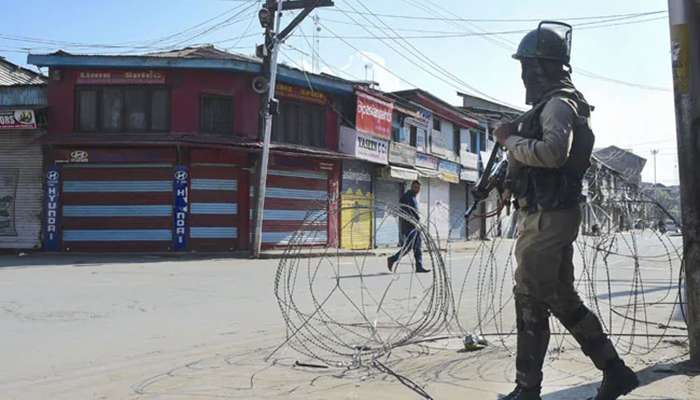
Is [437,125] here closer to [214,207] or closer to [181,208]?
[214,207]

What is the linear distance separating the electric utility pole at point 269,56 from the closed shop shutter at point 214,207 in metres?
1.75

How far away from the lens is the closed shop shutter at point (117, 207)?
64.2 ft

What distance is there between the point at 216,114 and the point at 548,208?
17927 millimetres

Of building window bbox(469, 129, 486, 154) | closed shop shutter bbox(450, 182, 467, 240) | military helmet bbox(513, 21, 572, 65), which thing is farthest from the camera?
Answer: building window bbox(469, 129, 486, 154)

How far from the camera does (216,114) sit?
2030 cm

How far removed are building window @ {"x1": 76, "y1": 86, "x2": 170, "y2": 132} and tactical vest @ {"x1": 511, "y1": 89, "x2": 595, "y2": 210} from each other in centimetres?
1764

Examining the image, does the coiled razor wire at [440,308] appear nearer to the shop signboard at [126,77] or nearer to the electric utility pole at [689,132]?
the electric utility pole at [689,132]

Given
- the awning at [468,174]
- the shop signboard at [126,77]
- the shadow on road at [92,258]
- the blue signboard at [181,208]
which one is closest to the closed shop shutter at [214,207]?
the blue signboard at [181,208]

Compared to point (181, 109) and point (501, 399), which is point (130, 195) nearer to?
point (181, 109)

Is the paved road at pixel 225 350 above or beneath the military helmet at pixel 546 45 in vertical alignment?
beneath

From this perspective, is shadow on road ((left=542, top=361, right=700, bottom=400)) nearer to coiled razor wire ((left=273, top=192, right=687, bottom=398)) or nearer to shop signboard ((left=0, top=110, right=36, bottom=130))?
coiled razor wire ((left=273, top=192, right=687, bottom=398))

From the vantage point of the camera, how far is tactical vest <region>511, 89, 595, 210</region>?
3.35 meters

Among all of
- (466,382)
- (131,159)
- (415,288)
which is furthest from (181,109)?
(466,382)

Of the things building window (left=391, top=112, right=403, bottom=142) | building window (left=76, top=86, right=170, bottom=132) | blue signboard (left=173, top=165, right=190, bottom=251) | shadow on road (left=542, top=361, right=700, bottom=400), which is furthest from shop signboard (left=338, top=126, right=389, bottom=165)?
shadow on road (left=542, top=361, right=700, bottom=400)
